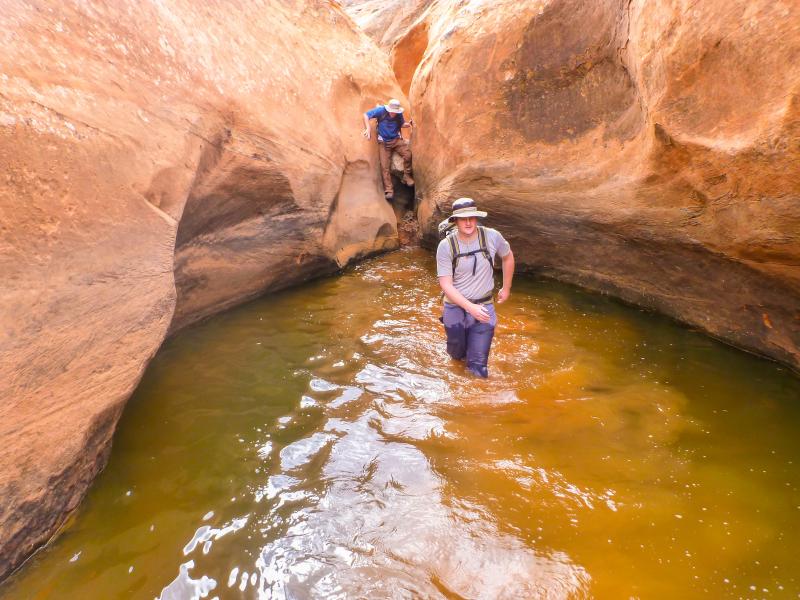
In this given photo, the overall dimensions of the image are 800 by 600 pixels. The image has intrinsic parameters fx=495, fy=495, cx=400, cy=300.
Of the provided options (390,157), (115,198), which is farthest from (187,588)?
(390,157)

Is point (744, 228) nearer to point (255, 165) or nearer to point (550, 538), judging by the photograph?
point (550, 538)

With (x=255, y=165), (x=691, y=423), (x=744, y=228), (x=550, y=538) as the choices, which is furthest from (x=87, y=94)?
(x=744, y=228)

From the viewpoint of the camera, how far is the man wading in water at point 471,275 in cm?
400

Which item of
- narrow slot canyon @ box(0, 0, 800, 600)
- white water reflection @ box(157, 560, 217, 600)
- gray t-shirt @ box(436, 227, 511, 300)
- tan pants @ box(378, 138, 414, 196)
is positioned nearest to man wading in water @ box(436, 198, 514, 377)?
gray t-shirt @ box(436, 227, 511, 300)

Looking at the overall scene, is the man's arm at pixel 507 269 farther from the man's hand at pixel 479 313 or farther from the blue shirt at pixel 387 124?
the blue shirt at pixel 387 124

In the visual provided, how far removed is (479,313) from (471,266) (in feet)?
1.38

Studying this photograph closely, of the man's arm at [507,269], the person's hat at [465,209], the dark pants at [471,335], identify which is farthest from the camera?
the man's arm at [507,269]

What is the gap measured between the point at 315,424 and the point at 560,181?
387 cm

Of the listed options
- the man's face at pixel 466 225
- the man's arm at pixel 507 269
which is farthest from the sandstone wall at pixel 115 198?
the man's arm at pixel 507 269

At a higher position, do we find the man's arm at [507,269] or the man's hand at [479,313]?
the man's arm at [507,269]

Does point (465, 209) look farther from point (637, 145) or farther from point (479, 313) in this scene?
point (637, 145)

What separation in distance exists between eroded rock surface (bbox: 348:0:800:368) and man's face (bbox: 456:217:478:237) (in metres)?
1.82

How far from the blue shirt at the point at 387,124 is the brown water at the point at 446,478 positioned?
4.46m

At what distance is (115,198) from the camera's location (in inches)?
124
